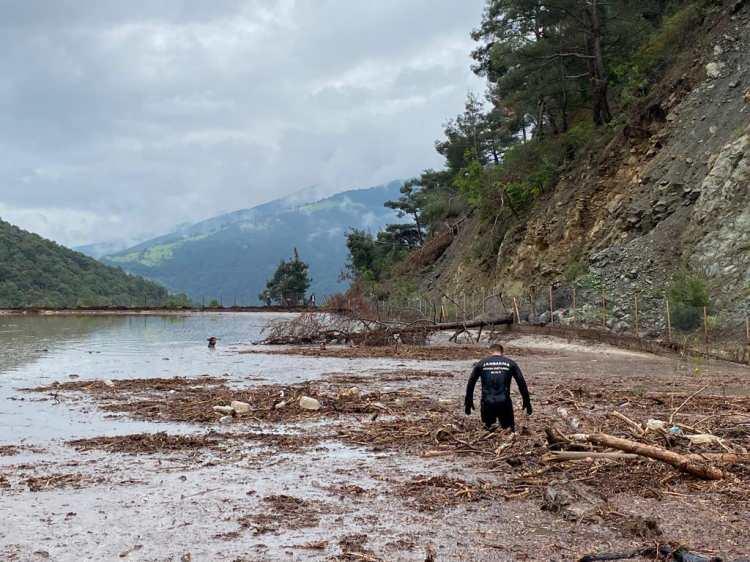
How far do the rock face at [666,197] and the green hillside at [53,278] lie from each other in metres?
86.5

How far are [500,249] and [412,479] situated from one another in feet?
126

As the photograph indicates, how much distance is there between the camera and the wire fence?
23750mm

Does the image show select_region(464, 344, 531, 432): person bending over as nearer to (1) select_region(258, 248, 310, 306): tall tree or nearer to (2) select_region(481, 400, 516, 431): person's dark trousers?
(2) select_region(481, 400, 516, 431): person's dark trousers

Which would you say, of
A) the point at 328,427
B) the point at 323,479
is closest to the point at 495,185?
the point at 328,427

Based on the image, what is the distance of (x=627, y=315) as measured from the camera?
98.2ft

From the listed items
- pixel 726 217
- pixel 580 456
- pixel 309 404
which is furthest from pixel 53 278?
pixel 580 456

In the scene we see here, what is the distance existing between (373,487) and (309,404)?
620 cm

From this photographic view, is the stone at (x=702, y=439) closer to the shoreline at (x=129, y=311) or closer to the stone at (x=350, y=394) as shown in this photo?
the stone at (x=350, y=394)

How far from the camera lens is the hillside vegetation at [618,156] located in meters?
29.5

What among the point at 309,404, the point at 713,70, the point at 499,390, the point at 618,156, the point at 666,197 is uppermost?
the point at 713,70

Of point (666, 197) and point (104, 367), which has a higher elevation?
point (666, 197)

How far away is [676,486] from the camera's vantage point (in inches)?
308

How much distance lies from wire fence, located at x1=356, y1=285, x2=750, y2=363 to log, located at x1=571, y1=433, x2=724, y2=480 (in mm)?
15013

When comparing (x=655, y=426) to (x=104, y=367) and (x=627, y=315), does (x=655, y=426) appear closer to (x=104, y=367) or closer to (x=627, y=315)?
(x=104, y=367)
